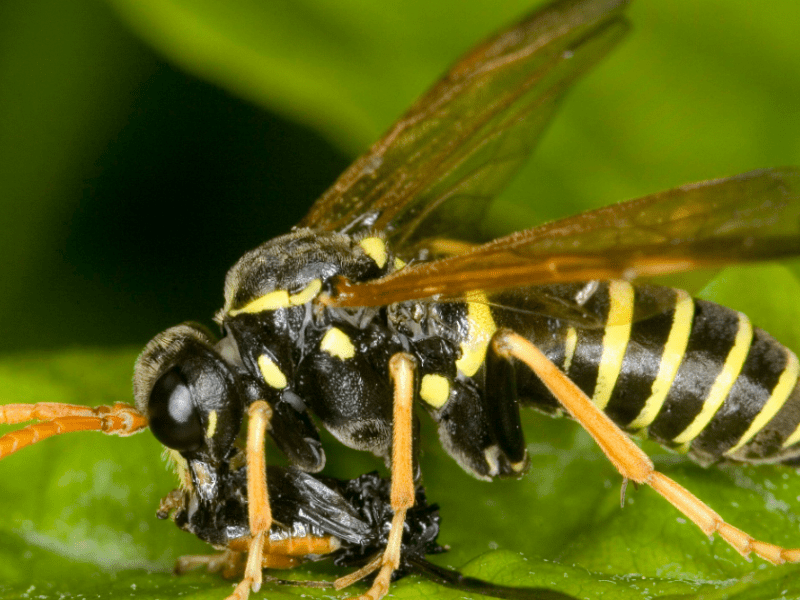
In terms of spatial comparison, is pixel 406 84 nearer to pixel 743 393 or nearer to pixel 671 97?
pixel 671 97

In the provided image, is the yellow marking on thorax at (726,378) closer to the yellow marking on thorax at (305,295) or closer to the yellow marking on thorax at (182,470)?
the yellow marking on thorax at (305,295)

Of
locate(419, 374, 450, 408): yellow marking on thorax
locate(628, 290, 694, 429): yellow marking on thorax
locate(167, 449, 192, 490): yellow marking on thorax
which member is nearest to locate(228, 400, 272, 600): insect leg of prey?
locate(167, 449, 192, 490): yellow marking on thorax

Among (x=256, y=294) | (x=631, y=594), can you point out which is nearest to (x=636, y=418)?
(x=631, y=594)

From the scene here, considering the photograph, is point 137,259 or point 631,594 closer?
point 631,594

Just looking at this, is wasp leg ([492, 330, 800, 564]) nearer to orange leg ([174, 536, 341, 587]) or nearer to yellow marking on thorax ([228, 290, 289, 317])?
yellow marking on thorax ([228, 290, 289, 317])

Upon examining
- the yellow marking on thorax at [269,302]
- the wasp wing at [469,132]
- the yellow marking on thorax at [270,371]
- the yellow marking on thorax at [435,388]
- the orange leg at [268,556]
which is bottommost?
the orange leg at [268,556]

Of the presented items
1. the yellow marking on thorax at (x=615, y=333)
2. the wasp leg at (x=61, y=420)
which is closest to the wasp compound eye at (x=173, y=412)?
the wasp leg at (x=61, y=420)
